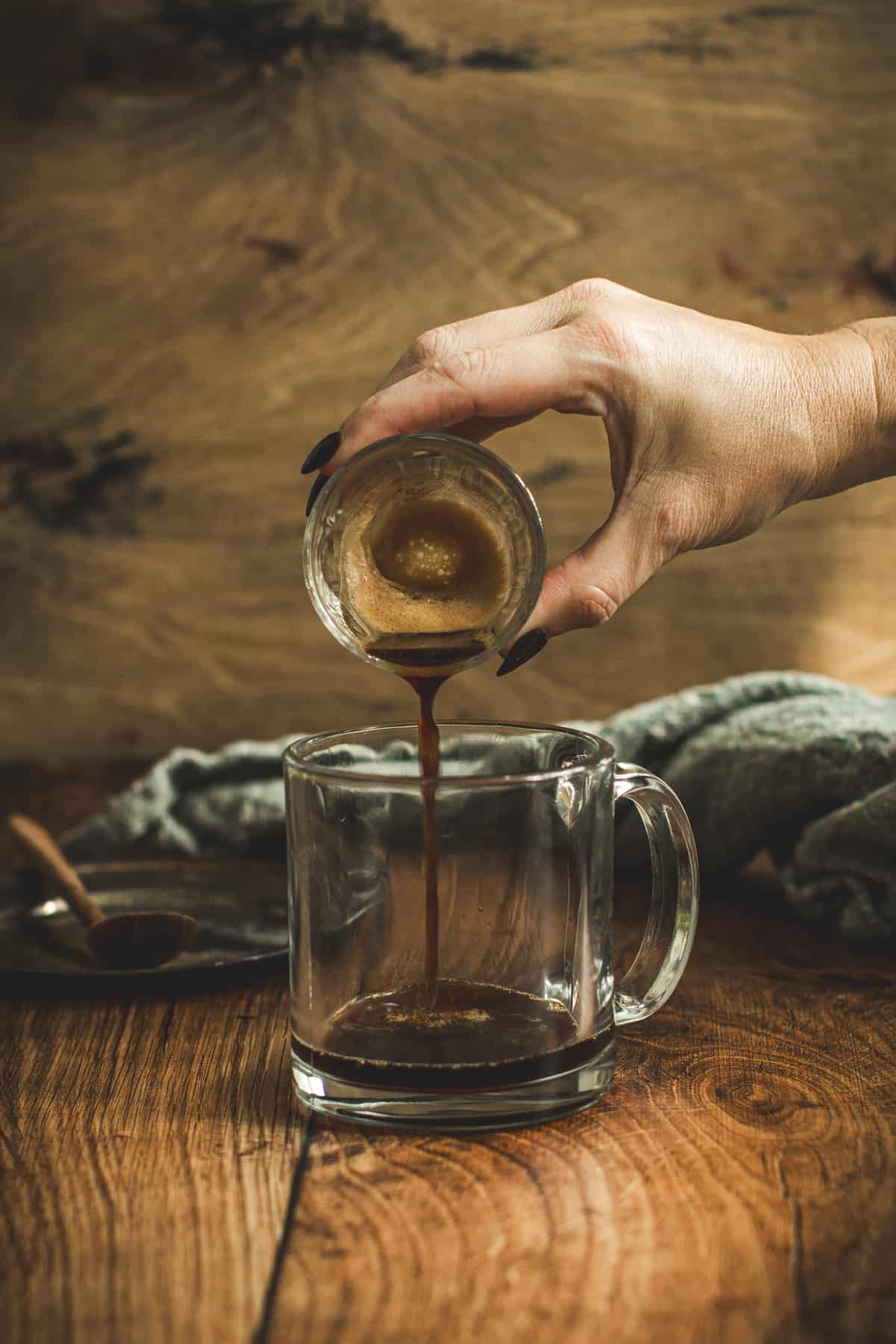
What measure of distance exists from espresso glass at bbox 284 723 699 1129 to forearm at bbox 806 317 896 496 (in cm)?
29

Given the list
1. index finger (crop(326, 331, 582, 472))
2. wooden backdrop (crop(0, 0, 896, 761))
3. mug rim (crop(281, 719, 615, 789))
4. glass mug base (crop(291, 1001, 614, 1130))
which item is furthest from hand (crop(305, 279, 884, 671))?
wooden backdrop (crop(0, 0, 896, 761))

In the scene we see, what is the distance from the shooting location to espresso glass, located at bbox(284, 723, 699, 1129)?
1.95 ft

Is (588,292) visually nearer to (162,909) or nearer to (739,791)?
(739,791)

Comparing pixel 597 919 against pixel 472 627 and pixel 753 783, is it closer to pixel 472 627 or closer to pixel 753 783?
pixel 472 627

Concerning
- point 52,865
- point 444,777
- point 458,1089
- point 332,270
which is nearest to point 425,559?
point 444,777

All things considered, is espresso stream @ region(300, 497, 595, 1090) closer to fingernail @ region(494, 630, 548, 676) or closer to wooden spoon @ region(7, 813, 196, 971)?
fingernail @ region(494, 630, 548, 676)

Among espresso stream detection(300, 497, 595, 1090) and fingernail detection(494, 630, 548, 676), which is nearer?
espresso stream detection(300, 497, 595, 1090)

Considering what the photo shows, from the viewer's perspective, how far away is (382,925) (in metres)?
0.64

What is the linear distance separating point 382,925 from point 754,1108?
0.19 meters

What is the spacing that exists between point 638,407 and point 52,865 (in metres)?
0.48

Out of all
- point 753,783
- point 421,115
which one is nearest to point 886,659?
point 753,783

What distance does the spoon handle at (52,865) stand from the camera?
879 mm

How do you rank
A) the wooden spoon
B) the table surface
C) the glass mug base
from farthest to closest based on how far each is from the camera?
the wooden spoon → the glass mug base → the table surface

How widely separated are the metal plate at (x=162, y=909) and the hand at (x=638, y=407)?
0.89ft
